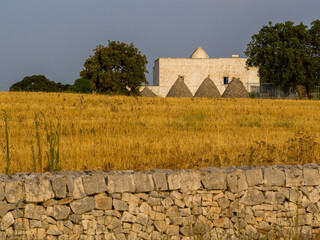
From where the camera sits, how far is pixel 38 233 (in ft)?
21.5

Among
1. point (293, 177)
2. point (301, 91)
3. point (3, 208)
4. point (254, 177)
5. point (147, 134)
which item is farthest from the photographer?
point (301, 91)

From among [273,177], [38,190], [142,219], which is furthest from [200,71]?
[38,190]

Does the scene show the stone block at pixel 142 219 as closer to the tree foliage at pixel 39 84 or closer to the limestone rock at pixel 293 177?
the limestone rock at pixel 293 177

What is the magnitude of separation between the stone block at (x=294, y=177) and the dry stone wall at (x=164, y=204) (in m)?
0.02

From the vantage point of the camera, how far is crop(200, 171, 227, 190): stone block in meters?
7.29

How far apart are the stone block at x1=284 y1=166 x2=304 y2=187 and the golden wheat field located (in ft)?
7.19

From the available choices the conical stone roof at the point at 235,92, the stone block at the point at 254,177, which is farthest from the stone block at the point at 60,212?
the conical stone roof at the point at 235,92

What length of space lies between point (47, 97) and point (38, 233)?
1954 centimetres

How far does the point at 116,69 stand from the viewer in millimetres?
48688

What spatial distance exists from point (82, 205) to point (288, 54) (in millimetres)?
39407

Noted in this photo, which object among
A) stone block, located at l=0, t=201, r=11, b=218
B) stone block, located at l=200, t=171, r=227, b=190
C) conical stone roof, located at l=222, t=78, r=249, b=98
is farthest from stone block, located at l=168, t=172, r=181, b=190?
conical stone roof, located at l=222, t=78, r=249, b=98

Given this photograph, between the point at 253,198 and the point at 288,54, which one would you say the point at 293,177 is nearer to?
the point at 253,198

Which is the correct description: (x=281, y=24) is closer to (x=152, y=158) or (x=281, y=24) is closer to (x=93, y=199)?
(x=152, y=158)

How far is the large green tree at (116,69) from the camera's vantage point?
4731 cm
